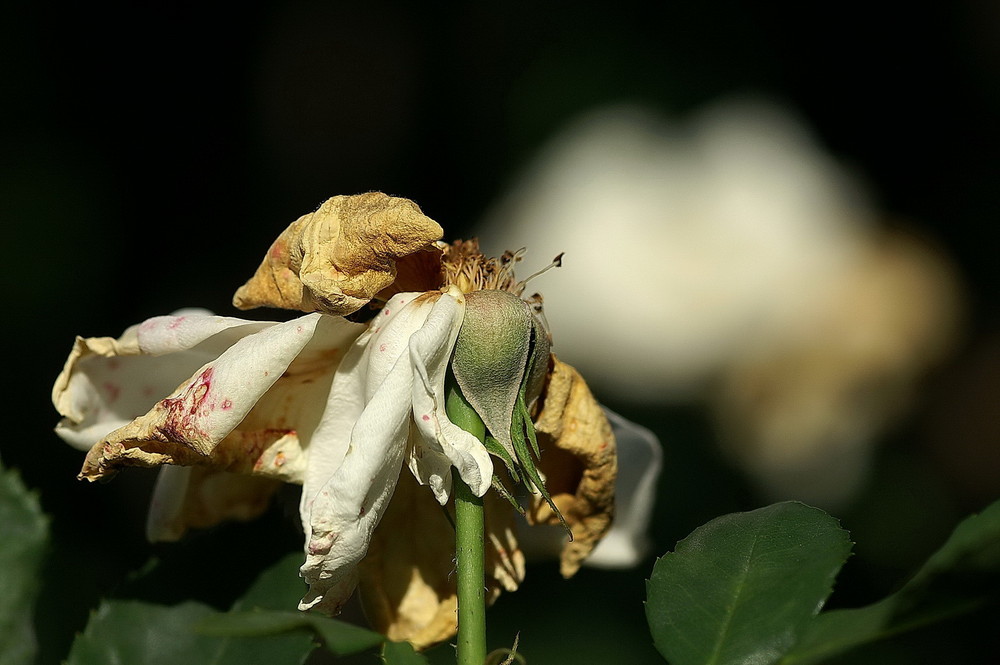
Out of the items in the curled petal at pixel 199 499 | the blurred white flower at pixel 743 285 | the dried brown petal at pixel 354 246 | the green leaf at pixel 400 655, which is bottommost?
the blurred white flower at pixel 743 285

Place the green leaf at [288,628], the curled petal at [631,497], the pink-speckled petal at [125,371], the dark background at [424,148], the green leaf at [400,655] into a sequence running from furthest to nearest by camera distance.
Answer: the dark background at [424,148] → the curled petal at [631,497] → the pink-speckled petal at [125,371] → the green leaf at [400,655] → the green leaf at [288,628]

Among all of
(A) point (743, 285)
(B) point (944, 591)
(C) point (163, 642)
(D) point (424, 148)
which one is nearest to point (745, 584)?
(B) point (944, 591)

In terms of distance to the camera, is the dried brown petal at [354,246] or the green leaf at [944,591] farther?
the dried brown petal at [354,246]

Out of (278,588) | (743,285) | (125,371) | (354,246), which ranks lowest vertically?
(743,285)

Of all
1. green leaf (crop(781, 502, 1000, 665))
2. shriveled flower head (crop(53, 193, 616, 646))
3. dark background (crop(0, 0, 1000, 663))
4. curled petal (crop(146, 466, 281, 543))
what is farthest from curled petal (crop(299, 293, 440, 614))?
dark background (crop(0, 0, 1000, 663))

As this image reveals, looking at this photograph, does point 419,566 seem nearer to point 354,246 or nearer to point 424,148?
point 354,246

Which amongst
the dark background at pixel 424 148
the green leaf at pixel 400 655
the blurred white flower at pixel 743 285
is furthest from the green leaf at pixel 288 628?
the blurred white flower at pixel 743 285

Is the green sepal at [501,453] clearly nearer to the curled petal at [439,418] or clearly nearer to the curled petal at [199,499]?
the curled petal at [439,418]

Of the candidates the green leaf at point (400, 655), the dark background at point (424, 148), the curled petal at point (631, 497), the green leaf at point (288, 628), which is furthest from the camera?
the dark background at point (424, 148)
